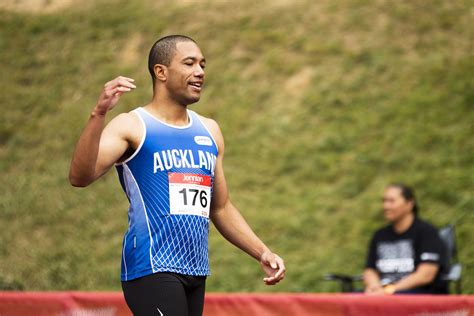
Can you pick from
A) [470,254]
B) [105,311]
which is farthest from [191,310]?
[470,254]

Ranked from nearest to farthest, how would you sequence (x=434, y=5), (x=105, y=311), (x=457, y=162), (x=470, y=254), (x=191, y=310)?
(x=191, y=310) → (x=105, y=311) → (x=470, y=254) → (x=457, y=162) → (x=434, y=5)

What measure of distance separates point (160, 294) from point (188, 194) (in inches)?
19.2

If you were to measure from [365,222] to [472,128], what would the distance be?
2.06m

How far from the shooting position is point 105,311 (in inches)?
256

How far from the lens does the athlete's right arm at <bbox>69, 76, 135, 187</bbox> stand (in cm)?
390

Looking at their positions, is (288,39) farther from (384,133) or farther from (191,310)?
(191,310)

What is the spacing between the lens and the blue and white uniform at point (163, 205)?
13.9 ft

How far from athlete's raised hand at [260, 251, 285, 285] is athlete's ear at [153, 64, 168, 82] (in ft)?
3.31

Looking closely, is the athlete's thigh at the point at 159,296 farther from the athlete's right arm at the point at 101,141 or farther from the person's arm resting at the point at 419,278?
the person's arm resting at the point at 419,278

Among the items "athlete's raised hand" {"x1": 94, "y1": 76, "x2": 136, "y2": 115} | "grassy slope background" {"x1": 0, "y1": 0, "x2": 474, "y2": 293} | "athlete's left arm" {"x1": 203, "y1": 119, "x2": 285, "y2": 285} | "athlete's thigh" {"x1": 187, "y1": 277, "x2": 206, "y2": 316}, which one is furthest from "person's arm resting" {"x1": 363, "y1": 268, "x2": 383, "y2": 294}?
"athlete's raised hand" {"x1": 94, "y1": 76, "x2": 136, "y2": 115}

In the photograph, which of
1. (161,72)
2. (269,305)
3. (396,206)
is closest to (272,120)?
(396,206)

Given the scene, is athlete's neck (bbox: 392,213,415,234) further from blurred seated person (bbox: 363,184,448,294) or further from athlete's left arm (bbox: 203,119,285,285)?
athlete's left arm (bbox: 203,119,285,285)

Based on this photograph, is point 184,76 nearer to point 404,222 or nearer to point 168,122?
point 168,122

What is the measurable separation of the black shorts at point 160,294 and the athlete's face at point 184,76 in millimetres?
877
